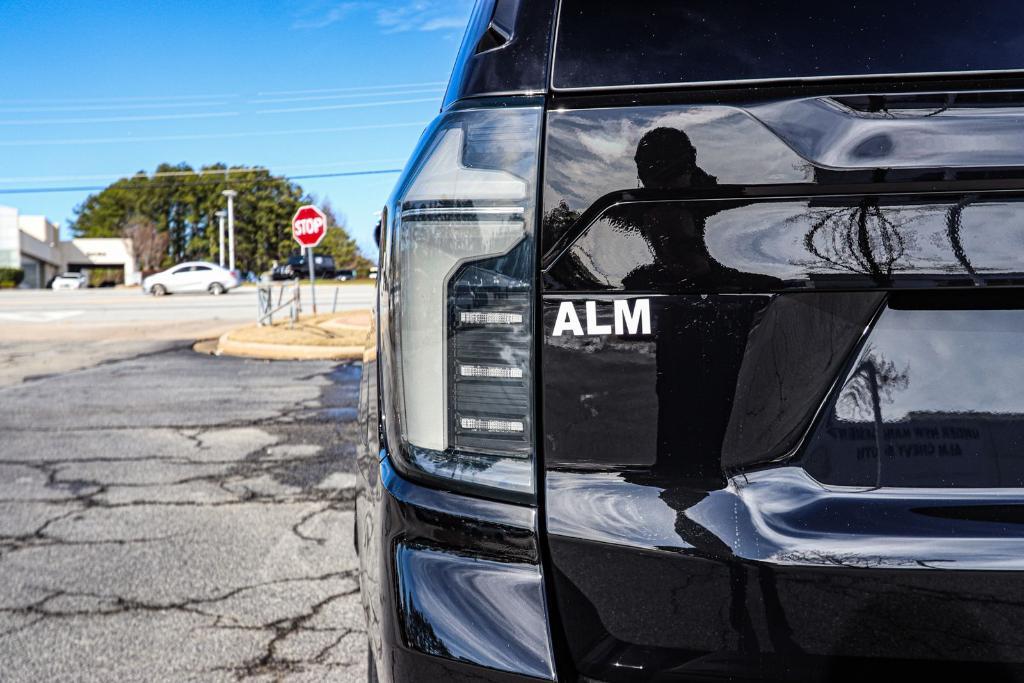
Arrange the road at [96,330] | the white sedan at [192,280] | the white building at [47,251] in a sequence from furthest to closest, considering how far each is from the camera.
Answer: the white building at [47,251]
the white sedan at [192,280]
the road at [96,330]

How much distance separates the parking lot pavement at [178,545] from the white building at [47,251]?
271 feet

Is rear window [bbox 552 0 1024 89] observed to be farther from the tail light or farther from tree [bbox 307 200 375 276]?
tree [bbox 307 200 375 276]

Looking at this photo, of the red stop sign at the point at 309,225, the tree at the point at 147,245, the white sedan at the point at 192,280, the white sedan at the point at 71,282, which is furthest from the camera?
the tree at the point at 147,245

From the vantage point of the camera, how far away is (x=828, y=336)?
1.18m

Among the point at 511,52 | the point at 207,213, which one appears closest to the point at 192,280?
the point at 511,52

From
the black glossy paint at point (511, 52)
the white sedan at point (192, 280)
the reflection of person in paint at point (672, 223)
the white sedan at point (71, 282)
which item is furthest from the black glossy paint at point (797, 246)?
the white sedan at point (71, 282)

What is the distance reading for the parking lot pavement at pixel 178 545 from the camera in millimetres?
2699

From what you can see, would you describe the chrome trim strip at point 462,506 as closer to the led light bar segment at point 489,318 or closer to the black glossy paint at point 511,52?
the led light bar segment at point 489,318

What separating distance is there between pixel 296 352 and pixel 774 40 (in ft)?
38.1

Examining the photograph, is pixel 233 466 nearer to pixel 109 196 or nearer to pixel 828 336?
Answer: pixel 828 336

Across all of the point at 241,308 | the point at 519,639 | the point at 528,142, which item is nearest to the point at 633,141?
the point at 528,142

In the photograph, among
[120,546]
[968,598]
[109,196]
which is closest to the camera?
[968,598]

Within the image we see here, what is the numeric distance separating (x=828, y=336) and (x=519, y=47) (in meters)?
0.63

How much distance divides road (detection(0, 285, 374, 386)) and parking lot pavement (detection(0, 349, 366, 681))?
180 inches
